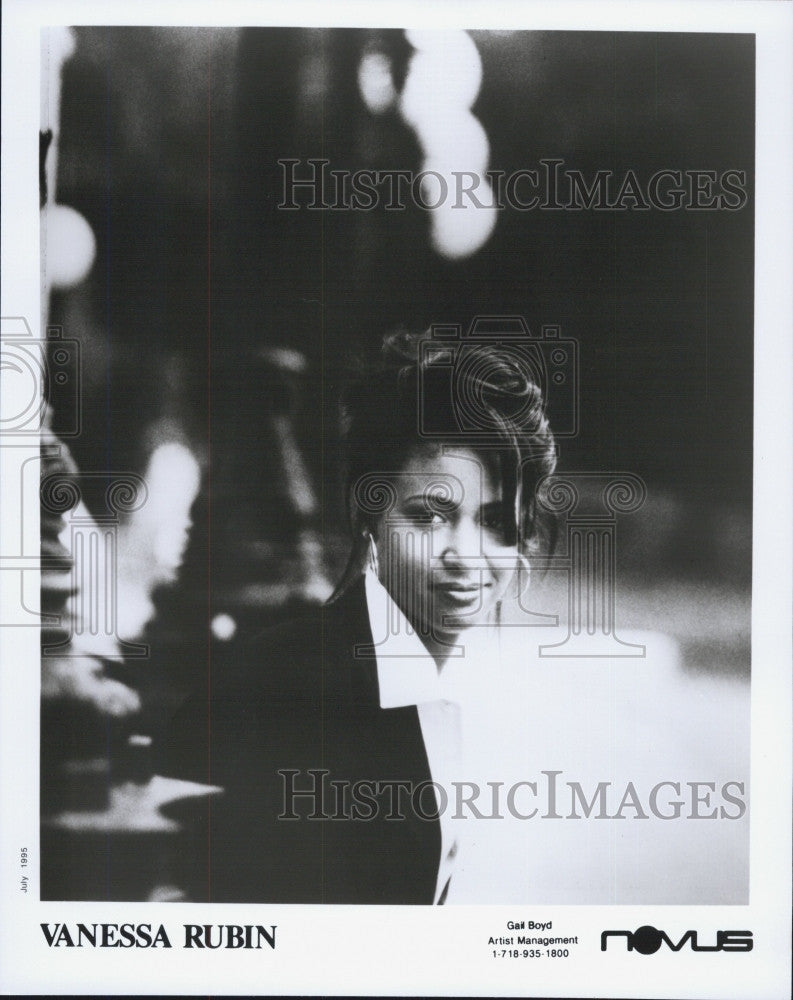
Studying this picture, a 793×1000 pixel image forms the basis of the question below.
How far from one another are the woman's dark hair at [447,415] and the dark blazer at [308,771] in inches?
5.8

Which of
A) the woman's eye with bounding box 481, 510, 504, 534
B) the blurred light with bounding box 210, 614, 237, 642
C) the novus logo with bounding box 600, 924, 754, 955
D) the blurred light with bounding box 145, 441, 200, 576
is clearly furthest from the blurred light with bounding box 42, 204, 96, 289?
the novus logo with bounding box 600, 924, 754, 955

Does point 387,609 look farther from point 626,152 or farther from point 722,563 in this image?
point 626,152

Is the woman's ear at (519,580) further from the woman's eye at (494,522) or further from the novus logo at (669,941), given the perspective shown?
the novus logo at (669,941)

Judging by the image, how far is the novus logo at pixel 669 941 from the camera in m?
1.55

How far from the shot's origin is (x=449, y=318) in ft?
5.03

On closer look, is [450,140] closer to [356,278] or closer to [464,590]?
[356,278]

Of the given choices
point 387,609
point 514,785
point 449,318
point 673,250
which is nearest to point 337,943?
point 514,785

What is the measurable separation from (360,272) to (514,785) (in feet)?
2.84

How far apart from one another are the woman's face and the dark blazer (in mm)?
80

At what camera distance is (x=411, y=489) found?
5.03 ft

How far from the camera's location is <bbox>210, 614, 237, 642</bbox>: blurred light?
1.54 metres

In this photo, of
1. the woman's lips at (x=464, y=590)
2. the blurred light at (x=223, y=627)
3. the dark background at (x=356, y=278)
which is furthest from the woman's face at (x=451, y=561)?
the blurred light at (x=223, y=627)

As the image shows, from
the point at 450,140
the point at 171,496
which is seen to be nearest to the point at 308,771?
the point at 171,496

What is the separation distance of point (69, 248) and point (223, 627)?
66cm
